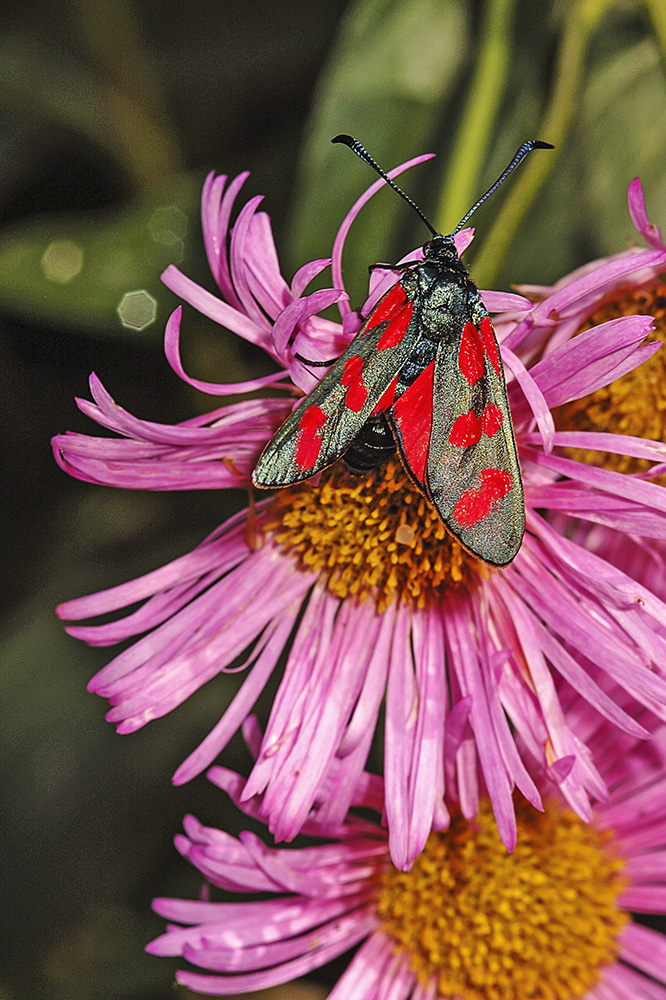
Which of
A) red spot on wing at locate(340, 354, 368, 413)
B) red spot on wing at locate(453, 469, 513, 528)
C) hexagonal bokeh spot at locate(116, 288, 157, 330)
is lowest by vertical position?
red spot on wing at locate(453, 469, 513, 528)

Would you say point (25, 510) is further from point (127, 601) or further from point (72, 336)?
point (127, 601)

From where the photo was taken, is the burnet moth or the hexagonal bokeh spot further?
the hexagonal bokeh spot

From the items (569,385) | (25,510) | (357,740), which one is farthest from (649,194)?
(25,510)

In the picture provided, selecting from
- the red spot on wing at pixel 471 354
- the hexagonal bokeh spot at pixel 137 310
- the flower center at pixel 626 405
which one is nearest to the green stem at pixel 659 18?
the flower center at pixel 626 405

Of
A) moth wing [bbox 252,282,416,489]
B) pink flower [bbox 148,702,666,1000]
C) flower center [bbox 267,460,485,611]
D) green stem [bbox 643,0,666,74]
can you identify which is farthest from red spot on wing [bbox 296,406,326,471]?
green stem [bbox 643,0,666,74]

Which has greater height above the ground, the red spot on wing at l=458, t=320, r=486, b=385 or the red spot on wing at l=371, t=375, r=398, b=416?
the red spot on wing at l=371, t=375, r=398, b=416

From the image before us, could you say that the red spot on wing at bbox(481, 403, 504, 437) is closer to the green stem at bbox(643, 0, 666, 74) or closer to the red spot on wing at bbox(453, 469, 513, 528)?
the red spot on wing at bbox(453, 469, 513, 528)
